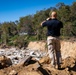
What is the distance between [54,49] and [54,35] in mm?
672

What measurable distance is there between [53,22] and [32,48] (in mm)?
61256

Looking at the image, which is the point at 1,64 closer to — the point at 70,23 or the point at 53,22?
the point at 53,22

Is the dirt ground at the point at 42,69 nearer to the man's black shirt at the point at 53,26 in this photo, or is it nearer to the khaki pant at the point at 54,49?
the khaki pant at the point at 54,49

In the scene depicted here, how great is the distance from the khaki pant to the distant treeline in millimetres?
49464

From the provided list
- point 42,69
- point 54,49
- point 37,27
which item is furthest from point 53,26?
point 37,27

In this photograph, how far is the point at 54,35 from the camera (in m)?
11.4

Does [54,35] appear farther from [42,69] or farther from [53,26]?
[42,69]

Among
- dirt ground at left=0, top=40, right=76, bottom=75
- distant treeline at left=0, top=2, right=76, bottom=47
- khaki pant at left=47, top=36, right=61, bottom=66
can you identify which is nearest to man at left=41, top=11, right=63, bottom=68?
khaki pant at left=47, top=36, right=61, bottom=66

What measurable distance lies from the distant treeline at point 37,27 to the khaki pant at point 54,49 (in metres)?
49.5

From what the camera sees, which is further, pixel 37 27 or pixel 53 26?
pixel 37 27

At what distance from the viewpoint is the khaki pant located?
37.7ft

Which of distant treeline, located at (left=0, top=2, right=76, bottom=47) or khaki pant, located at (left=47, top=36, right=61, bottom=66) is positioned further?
distant treeline, located at (left=0, top=2, right=76, bottom=47)

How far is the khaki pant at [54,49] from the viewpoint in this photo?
452 inches

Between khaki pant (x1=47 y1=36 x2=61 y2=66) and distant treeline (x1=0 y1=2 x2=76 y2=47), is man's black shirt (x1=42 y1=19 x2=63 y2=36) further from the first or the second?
distant treeline (x1=0 y1=2 x2=76 y2=47)
